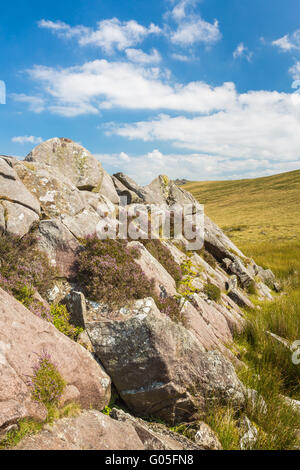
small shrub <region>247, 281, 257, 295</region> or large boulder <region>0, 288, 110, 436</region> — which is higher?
large boulder <region>0, 288, 110, 436</region>

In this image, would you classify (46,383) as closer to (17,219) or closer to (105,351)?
(105,351)

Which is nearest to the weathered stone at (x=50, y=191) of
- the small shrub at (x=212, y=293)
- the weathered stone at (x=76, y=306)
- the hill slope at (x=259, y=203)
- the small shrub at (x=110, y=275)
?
the small shrub at (x=110, y=275)

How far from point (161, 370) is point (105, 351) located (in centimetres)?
119

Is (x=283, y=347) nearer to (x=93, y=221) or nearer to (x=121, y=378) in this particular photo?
(x=121, y=378)

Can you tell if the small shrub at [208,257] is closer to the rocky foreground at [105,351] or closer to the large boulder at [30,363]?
the rocky foreground at [105,351]

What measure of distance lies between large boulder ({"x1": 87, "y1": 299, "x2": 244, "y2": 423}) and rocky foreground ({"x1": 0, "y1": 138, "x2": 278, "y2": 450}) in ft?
0.06

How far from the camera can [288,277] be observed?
17.6 metres

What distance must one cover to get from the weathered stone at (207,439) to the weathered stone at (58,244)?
4.48 metres

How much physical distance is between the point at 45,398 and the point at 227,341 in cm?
586

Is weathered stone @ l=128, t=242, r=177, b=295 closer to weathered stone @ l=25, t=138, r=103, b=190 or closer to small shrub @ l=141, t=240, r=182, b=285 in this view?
small shrub @ l=141, t=240, r=182, b=285

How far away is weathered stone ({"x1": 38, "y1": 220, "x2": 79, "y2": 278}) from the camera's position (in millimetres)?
7207

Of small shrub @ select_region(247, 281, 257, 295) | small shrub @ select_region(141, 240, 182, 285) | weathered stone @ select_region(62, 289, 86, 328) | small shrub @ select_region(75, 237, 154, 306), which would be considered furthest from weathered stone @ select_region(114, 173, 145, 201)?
weathered stone @ select_region(62, 289, 86, 328)

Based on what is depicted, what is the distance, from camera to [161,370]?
5223 millimetres

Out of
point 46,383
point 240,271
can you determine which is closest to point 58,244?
point 46,383
